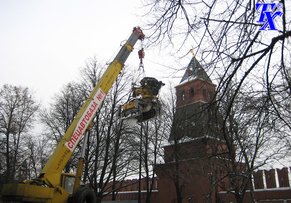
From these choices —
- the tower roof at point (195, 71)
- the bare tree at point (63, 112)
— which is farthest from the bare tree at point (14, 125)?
the tower roof at point (195, 71)

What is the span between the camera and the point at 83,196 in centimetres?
1228

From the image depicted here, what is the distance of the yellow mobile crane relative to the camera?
1066 cm

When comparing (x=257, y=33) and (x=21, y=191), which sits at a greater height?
(x=257, y=33)

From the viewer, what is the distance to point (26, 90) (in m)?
36.2

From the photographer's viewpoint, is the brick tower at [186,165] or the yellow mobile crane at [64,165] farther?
the brick tower at [186,165]

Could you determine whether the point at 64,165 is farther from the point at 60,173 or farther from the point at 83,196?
the point at 83,196

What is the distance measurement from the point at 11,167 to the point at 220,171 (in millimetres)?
20752

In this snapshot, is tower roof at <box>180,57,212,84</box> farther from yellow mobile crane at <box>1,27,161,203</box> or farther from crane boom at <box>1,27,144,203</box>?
crane boom at <box>1,27,144,203</box>

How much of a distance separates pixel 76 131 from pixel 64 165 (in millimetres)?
1258

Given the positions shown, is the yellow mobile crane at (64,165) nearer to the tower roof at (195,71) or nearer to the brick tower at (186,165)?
the brick tower at (186,165)

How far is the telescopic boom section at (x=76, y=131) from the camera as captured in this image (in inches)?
481

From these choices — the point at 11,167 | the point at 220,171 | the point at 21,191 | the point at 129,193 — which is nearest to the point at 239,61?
the point at 21,191

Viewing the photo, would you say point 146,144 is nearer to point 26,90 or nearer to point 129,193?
point 26,90

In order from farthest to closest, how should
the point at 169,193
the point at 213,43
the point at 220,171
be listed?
the point at 169,193 → the point at 220,171 → the point at 213,43
